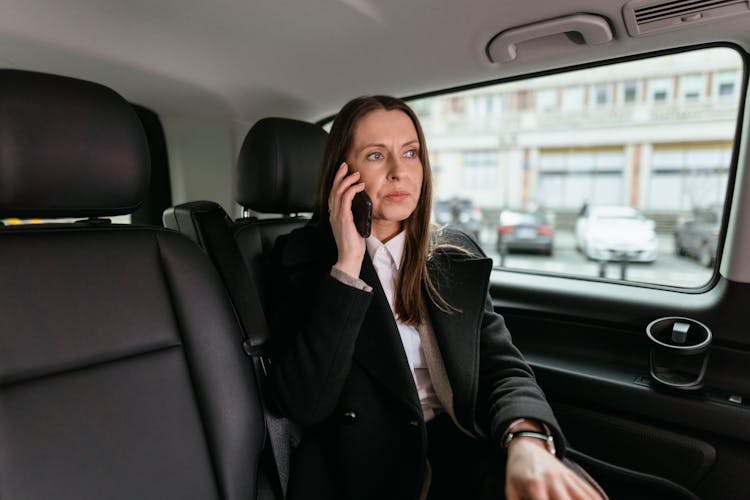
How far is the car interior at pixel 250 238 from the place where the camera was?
3.01ft

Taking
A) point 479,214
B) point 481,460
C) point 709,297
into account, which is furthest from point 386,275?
point 479,214

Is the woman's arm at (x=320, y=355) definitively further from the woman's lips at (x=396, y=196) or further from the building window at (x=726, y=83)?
the building window at (x=726, y=83)

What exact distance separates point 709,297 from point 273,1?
1.73m

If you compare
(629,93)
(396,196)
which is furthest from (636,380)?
(629,93)

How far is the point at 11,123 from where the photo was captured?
36.1 inches

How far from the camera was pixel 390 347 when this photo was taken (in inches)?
43.9

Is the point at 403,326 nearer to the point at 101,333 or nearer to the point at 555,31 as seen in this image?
the point at 101,333

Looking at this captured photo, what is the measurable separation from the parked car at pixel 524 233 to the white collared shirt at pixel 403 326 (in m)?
1.58

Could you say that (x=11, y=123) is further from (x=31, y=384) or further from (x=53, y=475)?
(x=53, y=475)

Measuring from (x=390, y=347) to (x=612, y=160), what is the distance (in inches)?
170

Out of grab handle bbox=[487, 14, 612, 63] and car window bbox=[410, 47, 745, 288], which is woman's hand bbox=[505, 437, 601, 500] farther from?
grab handle bbox=[487, 14, 612, 63]

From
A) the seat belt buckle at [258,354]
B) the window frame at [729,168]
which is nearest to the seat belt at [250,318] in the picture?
the seat belt buckle at [258,354]

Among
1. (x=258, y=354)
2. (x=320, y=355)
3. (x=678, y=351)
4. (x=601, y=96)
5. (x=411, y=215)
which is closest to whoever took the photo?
(x=320, y=355)

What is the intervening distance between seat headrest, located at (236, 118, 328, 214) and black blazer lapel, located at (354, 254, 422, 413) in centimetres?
56
